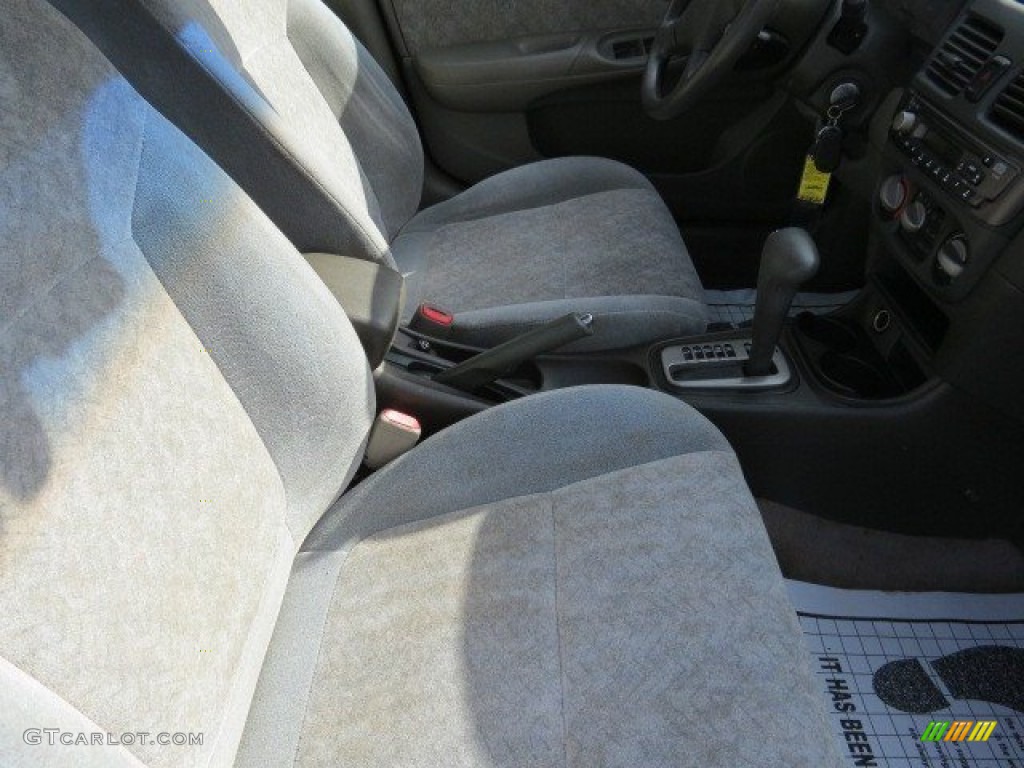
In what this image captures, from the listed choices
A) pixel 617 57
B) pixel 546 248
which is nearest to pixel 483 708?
pixel 546 248

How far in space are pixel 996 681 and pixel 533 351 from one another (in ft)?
2.68

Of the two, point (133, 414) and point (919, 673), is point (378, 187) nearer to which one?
point (133, 414)

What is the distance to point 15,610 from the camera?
552 mm

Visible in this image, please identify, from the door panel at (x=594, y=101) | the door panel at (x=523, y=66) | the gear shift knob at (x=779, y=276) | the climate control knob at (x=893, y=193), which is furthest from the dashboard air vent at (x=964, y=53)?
the door panel at (x=523, y=66)

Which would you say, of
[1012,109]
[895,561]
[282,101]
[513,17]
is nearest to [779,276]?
[1012,109]

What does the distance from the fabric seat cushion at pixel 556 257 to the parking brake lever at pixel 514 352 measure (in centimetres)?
11

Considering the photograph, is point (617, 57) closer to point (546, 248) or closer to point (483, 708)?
point (546, 248)

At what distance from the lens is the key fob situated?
140 cm

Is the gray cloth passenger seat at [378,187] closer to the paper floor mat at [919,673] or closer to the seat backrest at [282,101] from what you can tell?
the seat backrest at [282,101]

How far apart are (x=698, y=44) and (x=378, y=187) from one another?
1.81ft

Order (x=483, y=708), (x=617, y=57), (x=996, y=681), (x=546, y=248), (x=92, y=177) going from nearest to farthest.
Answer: (x=92, y=177) → (x=483, y=708) → (x=996, y=681) → (x=546, y=248) → (x=617, y=57)

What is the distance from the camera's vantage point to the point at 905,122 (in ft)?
3.98

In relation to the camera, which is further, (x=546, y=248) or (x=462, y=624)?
(x=546, y=248)

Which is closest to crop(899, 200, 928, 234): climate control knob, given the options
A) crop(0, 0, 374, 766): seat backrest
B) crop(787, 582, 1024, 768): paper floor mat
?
crop(787, 582, 1024, 768): paper floor mat
